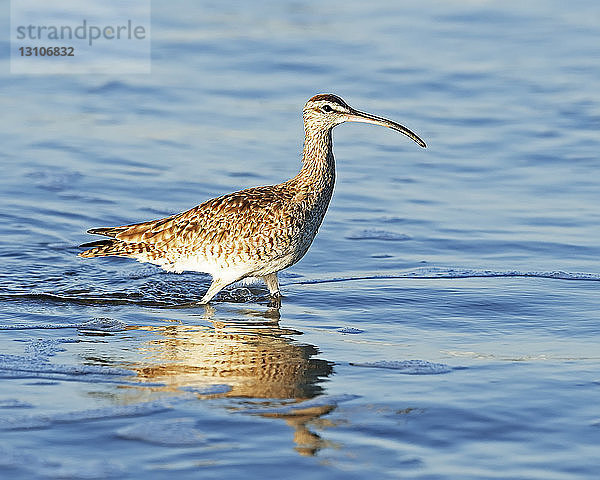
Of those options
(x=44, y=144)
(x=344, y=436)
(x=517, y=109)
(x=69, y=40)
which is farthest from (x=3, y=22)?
(x=344, y=436)

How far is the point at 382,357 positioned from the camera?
7422mm

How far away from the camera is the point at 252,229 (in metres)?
8.57

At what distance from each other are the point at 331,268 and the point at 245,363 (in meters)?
2.46

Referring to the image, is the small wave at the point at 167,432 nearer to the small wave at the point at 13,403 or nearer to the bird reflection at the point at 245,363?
the bird reflection at the point at 245,363

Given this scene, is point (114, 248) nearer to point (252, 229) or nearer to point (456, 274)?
point (252, 229)

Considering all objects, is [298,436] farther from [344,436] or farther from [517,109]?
[517,109]

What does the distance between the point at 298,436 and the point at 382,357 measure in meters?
1.43

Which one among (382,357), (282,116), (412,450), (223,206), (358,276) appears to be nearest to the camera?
(412,450)

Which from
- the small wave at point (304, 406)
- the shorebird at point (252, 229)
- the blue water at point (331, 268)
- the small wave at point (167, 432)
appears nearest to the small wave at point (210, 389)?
the blue water at point (331, 268)

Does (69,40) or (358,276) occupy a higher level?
(69,40)

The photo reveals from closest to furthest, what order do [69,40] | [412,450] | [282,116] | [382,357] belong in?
[412,450] → [382,357] → [282,116] → [69,40]

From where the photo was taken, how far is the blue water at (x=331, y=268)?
609cm

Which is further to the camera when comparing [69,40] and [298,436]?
[69,40]

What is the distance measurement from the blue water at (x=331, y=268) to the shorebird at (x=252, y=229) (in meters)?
0.29
